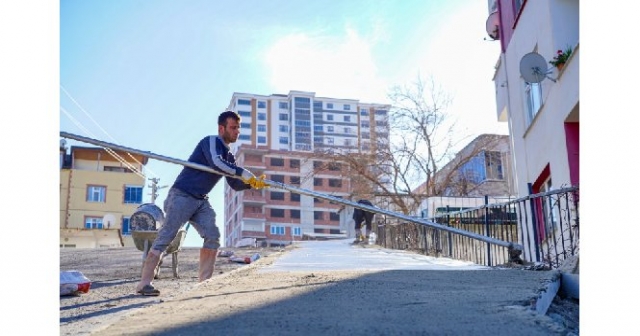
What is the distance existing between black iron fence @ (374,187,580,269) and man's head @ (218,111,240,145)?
304 centimetres

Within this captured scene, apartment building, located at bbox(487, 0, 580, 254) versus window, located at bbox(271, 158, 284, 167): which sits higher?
window, located at bbox(271, 158, 284, 167)

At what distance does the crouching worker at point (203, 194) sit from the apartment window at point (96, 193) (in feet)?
141

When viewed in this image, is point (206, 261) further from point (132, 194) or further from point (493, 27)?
point (132, 194)

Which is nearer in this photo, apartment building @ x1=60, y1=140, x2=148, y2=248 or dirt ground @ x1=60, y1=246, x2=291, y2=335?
dirt ground @ x1=60, y1=246, x2=291, y2=335

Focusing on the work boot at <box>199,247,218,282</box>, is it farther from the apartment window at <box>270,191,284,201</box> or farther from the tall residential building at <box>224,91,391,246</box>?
the apartment window at <box>270,191,284,201</box>

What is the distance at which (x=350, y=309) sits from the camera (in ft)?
9.56

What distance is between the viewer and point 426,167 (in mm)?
25281

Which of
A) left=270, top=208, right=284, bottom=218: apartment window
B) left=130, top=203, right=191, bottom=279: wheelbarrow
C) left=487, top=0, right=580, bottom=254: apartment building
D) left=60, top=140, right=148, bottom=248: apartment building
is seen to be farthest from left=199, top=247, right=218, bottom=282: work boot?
left=270, top=208, right=284, bottom=218: apartment window

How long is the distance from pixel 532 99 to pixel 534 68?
10.5ft

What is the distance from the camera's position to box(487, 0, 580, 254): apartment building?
363 inches

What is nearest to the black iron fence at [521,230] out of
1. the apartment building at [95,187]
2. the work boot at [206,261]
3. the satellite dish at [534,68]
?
the satellite dish at [534,68]
